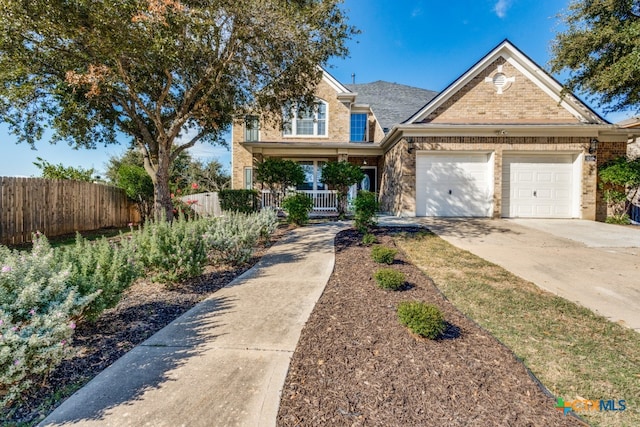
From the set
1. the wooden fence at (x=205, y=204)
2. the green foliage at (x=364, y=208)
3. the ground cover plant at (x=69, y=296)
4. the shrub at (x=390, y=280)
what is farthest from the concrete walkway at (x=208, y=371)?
the wooden fence at (x=205, y=204)

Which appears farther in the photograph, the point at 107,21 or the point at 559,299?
the point at 107,21

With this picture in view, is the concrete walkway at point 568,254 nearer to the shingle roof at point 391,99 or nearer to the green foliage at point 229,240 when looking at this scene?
the green foliage at point 229,240

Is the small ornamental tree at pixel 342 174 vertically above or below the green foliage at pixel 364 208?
above

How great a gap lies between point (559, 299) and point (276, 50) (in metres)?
7.17

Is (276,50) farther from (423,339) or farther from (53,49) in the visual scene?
(423,339)

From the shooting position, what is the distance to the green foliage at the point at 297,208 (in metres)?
9.54

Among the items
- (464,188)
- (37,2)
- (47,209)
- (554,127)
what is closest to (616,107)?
(554,127)

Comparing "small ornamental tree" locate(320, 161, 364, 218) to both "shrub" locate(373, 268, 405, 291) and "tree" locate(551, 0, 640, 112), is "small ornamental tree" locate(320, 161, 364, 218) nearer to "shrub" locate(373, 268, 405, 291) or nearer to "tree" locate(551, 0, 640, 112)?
"shrub" locate(373, 268, 405, 291)

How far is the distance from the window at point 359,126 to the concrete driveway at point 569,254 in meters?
7.72

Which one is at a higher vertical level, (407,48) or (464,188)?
(407,48)

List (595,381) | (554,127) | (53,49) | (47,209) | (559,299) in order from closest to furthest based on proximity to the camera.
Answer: (595,381) < (559,299) < (53,49) < (47,209) < (554,127)

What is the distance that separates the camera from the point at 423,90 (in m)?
19.7

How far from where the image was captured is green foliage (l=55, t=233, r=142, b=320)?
2.85m

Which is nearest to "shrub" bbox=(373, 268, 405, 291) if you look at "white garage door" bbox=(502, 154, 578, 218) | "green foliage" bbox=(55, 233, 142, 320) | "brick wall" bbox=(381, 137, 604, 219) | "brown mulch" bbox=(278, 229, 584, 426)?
"brown mulch" bbox=(278, 229, 584, 426)
